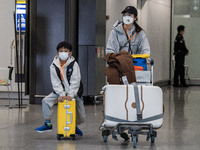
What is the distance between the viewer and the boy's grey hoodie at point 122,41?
639 centimetres

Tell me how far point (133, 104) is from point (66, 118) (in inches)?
39.7

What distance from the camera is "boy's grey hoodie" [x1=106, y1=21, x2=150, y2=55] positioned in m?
6.39

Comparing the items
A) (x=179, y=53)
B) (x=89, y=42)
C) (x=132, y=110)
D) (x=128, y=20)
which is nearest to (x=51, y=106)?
(x=132, y=110)

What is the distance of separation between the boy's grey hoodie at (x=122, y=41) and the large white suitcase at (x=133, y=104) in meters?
0.70

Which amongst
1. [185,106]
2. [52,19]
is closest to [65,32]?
[52,19]

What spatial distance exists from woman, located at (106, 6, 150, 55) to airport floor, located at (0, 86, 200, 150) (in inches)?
48.1

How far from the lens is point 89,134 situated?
23.0ft

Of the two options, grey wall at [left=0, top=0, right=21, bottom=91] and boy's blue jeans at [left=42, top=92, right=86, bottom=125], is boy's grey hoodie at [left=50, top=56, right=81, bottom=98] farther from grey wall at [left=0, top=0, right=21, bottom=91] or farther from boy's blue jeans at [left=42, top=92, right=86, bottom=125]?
grey wall at [left=0, top=0, right=21, bottom=91]

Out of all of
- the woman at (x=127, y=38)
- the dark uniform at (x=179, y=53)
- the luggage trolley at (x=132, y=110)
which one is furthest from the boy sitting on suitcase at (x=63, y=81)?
the dark uniform at (x=179, y=53)

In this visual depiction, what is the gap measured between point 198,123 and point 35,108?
3.51m

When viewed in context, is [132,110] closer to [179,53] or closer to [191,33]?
[179,53]

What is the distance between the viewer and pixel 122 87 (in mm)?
5883

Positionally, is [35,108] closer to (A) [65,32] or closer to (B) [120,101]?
(A) [65,32]

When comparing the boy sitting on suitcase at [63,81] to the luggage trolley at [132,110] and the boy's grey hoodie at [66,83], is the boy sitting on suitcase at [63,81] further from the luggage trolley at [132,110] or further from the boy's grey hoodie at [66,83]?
the luggage trolley at [132,110]
